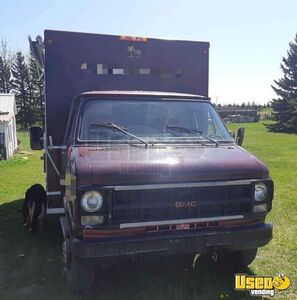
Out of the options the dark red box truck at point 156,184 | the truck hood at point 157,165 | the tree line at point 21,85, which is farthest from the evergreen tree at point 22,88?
the truck hood at point 157,165

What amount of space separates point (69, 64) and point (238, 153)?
10.8 feet

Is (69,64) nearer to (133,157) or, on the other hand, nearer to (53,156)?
(53,156)

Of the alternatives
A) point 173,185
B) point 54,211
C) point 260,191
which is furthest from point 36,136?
point 260,191

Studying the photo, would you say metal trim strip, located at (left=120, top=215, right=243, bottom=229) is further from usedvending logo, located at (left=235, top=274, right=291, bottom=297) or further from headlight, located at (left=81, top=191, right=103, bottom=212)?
usedvending logo, located at (left=235, top=274, right=291, bottom=297)

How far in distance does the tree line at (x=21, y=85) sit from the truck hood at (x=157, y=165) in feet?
175

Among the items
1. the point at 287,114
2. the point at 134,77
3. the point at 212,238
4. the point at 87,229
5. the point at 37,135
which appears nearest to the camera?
the point at 87,229

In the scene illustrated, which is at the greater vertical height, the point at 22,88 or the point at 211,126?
the point at 22,88

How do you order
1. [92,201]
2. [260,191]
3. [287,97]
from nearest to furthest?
[92,201] < [260,191] < [287,97]

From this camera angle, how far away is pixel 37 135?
5.80 meters

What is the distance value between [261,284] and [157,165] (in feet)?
6.41

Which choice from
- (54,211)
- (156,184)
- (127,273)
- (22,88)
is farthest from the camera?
(22,88)

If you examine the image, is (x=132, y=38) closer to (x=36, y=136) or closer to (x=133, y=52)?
(x=133, y=52)

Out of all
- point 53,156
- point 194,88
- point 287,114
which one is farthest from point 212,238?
point 287,114

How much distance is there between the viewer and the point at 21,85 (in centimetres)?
5712
